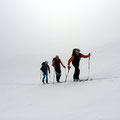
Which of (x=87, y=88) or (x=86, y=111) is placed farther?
(x=87, y=88)

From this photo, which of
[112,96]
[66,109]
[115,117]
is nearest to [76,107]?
[66,109]

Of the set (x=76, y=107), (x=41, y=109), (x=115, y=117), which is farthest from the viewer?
(x=41, y=109)

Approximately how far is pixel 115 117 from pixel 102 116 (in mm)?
404

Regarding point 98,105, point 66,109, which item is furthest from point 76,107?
point 98,105

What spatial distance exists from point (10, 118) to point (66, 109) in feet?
6.39

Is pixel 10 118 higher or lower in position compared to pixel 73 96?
lower

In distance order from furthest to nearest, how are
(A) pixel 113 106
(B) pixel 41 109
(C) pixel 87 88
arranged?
1. (C) pixel 87 88
2. (B) pixel 41 109
3. (A) pixel 113 106

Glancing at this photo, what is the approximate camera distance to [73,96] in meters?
8.20

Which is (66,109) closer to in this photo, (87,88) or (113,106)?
(113,106)

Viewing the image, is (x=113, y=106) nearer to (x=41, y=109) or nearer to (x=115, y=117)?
(x=115, y=117)

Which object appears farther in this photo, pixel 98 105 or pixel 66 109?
pixel 66 109

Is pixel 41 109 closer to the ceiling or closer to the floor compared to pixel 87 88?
closer to the floor

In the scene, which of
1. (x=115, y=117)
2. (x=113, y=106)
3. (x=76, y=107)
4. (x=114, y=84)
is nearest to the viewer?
(x=115, y=117)

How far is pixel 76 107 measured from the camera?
680 cm
